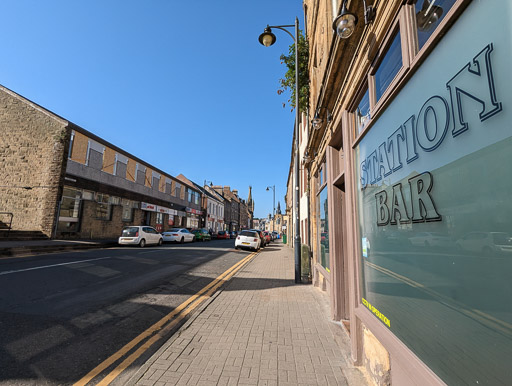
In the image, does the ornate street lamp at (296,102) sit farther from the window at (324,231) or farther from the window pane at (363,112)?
the window pane at (363,112)

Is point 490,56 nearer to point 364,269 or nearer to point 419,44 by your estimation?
point 419,44

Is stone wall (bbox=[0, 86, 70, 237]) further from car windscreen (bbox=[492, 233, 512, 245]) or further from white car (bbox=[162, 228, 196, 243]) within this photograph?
car windscreen (bbox=[492, 233, 512, 245])

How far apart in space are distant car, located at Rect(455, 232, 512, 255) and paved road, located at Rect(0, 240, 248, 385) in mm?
3721

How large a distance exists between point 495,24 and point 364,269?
2687 mm

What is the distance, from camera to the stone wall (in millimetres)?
18016

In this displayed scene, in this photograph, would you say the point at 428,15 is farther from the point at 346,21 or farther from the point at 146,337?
the point at 146,337

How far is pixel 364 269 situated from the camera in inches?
132

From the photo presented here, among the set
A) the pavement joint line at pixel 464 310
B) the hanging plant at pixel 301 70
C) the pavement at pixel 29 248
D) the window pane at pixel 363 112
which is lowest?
the pavement at pixel 29 248

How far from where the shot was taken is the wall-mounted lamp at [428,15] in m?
1.99

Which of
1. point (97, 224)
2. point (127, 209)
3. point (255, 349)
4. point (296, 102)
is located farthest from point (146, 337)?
point (127, 209)

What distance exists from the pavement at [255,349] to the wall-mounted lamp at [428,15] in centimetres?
347

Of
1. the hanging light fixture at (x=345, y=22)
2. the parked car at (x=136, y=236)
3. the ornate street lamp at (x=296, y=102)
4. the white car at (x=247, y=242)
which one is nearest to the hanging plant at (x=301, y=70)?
the ornate street lamp at (x=296, y=102)

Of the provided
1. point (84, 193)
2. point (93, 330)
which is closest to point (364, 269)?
point (93, 330)

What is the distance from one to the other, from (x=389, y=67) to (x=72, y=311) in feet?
19.8
